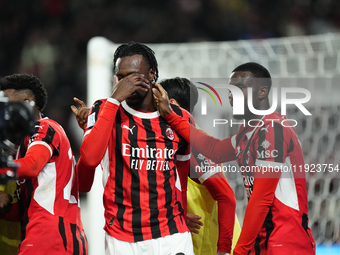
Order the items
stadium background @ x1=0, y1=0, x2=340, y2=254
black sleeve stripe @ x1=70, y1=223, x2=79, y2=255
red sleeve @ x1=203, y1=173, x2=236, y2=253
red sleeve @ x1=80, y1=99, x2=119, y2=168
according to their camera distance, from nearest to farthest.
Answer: red sleeve @ x1=80, y1=99, x2=119, y2=168 < black sleeve stripe @ x1=70, y1=223, x2=79, y2=255 < red sleeve @ x1=203, y1=173, x2=236, y2=253 < stadium background @ x1=0, y1=0, x2=340, y2=254

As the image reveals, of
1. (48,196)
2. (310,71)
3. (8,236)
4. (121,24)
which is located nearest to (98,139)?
(48,196)

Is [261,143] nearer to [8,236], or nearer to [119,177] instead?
[119,177]

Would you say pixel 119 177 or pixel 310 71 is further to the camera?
pixel 310 71

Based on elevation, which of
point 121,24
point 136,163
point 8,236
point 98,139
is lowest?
point 8,236

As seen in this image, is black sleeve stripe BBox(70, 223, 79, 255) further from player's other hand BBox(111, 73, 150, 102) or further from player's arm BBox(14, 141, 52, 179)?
player's other hand BBox(111, 73, 150, 102)

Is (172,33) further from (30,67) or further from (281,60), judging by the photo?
(281,60)

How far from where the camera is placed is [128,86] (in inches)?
74.9

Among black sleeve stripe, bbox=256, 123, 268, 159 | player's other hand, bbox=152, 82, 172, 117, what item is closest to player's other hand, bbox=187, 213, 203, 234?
black sleeve stripe, bbox=256, 123, 268, 159

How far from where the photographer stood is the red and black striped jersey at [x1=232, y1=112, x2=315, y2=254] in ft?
6.58

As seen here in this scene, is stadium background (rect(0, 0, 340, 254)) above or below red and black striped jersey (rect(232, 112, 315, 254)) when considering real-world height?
above

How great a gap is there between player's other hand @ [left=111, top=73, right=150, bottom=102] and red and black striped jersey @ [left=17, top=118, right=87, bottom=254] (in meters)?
0.44

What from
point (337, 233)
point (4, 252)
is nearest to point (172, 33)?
point (337, 233)

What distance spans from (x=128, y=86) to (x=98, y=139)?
0.99 ft

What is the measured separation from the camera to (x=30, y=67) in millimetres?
7684
